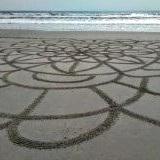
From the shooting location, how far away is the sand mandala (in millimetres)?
2215

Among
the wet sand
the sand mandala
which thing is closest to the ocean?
the sand mandala

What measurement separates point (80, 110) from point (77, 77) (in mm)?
1128

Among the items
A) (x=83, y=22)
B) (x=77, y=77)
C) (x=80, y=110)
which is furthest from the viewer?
(x=83, y=22)

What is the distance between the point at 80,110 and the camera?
253 centimetres

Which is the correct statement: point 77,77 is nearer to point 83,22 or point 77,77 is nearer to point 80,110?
point 80,110

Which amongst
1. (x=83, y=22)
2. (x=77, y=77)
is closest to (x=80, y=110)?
(x=77, y=77)

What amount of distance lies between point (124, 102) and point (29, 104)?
2.72 ft

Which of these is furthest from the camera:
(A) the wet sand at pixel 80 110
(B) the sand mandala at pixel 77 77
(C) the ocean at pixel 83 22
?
(C) the ocean at pixel 83 22

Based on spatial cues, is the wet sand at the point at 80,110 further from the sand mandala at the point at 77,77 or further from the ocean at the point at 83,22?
the ocean at the point at 83,22

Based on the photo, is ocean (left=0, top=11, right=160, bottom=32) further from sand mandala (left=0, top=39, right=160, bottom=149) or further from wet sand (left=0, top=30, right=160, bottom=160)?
wet sand (left=0, top=30, right=160, bottom=160)

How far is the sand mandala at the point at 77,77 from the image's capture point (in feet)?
7.27

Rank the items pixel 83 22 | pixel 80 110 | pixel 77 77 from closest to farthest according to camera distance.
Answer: pixel 80 110 < pixel 77 77 < pixel 83 22

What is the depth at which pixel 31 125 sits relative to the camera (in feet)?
7.34

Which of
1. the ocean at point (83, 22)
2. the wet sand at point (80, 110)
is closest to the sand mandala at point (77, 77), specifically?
the wet sand at point (80, 110)
